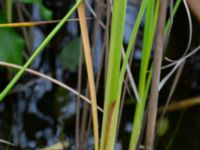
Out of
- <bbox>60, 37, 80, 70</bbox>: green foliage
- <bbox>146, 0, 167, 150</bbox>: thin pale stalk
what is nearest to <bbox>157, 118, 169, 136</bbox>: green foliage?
<bbox>60, 37, 80, 70</bbox>: green foliage

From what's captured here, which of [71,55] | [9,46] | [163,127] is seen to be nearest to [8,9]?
[9,46]

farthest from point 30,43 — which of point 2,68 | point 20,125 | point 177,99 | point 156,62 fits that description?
point 156,62

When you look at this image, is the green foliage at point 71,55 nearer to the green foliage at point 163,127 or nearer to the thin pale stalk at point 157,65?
the green foliage at point 163,127

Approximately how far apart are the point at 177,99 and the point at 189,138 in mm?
111

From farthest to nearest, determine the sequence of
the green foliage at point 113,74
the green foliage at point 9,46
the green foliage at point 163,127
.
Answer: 1. the green foliage at point 163,127
2. the green foliage at point 9,46
3. the green foliage at point 113,74

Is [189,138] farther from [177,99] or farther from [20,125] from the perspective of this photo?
[20,125]

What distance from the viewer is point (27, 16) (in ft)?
3.91

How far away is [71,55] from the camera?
109cm

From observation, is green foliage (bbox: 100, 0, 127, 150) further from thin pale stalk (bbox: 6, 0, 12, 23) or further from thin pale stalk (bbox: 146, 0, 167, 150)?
thin pale stalk (bbox: 6, 0, 12, 23)

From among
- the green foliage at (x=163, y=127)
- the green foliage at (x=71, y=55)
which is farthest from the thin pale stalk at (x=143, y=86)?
the green foliage at (x=71, y=55)

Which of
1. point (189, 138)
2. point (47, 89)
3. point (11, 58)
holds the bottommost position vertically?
point (189, 138)

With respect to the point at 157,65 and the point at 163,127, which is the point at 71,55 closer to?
the point at 163,127

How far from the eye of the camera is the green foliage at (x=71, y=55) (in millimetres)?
1075

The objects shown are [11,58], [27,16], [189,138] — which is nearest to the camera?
[11,58]
